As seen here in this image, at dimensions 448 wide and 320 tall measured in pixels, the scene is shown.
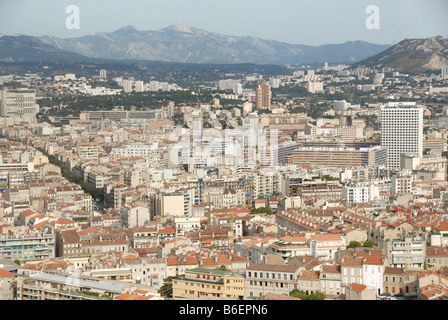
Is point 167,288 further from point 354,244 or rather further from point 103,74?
point 103,74

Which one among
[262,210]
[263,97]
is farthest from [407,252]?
[263,97]

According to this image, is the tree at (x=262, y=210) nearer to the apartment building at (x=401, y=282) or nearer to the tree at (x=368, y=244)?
the tree at (x=368, y=244)

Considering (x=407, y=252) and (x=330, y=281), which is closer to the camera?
(x=330, y=281)

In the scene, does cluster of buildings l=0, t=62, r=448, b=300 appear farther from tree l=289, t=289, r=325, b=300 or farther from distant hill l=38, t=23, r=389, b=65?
distant hill l=38, t=23, r=389, b=65

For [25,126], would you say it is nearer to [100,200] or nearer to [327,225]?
[100,200]

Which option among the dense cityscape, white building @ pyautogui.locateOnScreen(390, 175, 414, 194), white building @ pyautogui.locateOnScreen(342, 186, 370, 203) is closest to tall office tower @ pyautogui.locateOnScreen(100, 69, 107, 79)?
the dense cityscape

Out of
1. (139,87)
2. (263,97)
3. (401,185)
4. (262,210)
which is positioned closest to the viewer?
(262,210)
